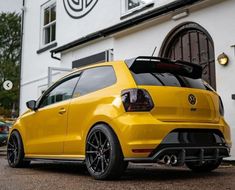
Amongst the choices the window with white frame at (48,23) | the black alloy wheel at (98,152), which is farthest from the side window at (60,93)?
the window with white frame at (48,23)

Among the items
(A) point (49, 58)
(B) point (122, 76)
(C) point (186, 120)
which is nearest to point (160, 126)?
(C) point (186, 120)

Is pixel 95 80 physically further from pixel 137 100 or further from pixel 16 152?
pixel 16 152

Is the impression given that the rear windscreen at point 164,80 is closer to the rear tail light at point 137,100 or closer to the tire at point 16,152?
the rear tail light at point 137,100

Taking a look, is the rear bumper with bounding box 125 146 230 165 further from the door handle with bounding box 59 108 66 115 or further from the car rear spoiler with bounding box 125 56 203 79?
the door handle with bounding box 59 108 66 115

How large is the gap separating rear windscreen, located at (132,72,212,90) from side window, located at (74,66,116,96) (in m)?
0.39

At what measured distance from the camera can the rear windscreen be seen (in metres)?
5.46

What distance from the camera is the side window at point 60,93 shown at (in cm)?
652

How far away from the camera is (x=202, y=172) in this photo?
634 centimetres

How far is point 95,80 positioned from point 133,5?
6.40 metres

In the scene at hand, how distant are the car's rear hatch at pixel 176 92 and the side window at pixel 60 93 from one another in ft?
4.17

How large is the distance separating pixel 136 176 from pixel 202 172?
1085 millimetres

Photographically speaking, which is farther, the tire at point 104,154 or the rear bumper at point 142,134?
the tire at point 104,154

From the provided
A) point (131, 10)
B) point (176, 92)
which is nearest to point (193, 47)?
point (131, 10)

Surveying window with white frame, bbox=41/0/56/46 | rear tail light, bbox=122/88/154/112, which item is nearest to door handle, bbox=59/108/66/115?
rear tail light, bbox=122/88/154/112
